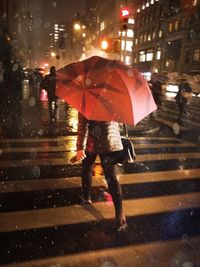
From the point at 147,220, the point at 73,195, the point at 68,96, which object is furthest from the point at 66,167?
the point at 68,96

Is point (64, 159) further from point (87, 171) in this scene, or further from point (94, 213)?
point (94, 213)

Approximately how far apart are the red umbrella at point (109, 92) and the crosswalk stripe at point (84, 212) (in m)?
1.71

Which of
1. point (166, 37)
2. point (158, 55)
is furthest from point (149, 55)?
point (166, 37)

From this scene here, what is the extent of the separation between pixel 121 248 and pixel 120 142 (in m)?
1.37

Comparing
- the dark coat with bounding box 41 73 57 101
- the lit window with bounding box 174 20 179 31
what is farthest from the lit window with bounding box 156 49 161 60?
the dark coat with bounding box 41 73 57 101

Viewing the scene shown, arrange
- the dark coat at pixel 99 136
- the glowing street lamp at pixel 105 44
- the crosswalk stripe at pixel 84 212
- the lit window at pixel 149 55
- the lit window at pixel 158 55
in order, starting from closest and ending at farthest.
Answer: the dark coat at pixel 99 136, the crosswalk stripe at pixel 84 212, the glowing street lamp at pixel 105 44, the lit window at pixel 158 55, the lit window at pixel 149 55

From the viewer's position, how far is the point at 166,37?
71.9 metres

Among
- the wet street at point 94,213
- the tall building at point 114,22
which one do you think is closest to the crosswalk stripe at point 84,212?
the wet street at point 94,213

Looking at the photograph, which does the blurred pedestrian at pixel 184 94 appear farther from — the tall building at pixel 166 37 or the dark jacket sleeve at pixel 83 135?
the tall building at pixel 166 37

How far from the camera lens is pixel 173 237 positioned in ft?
14.5

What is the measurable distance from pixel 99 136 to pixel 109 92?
77cm

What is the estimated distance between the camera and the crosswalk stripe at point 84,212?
462 centimetres

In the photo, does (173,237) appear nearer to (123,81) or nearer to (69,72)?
(123,81)

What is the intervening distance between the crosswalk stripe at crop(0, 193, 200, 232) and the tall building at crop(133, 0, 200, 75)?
5155cm
